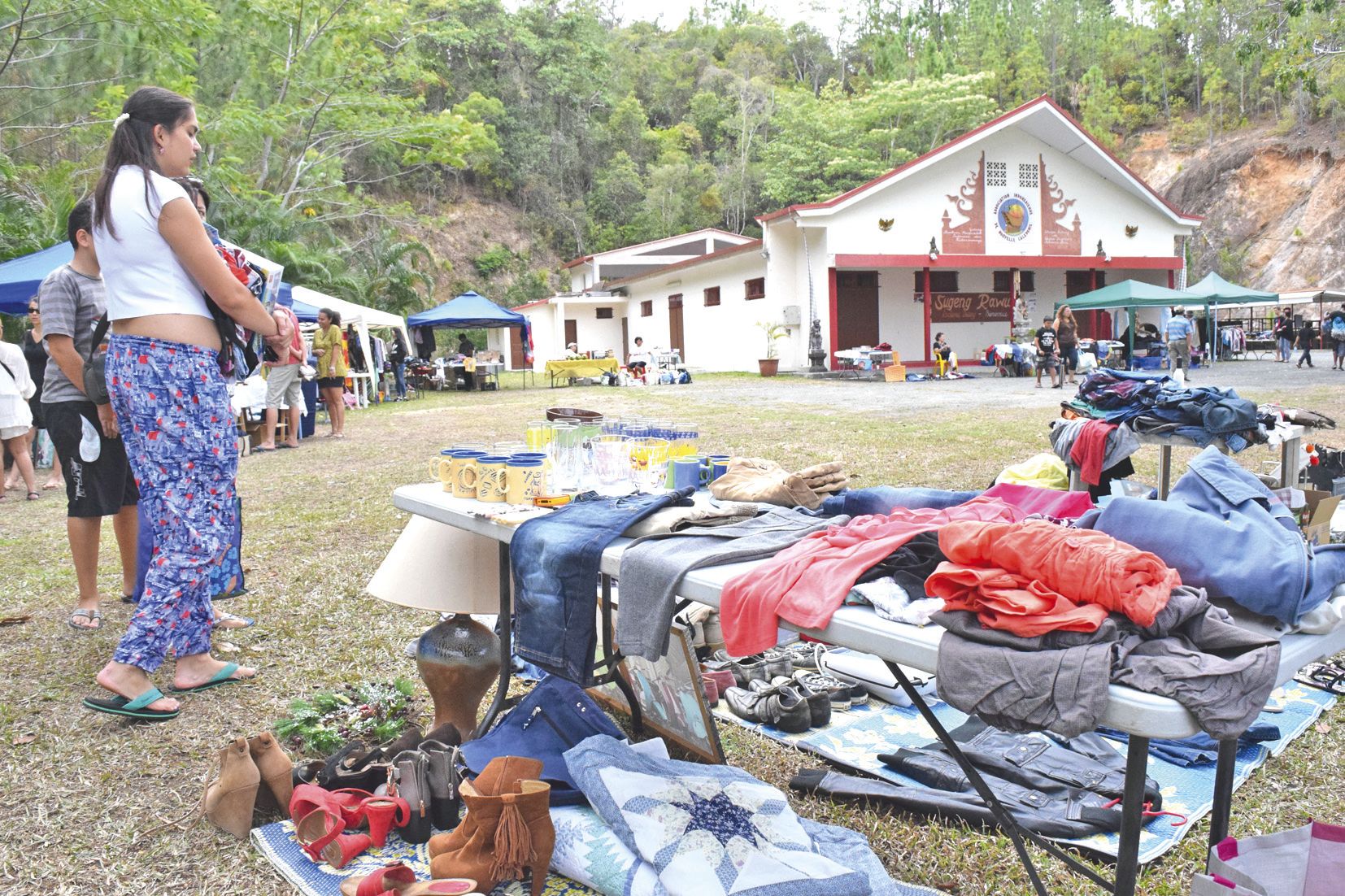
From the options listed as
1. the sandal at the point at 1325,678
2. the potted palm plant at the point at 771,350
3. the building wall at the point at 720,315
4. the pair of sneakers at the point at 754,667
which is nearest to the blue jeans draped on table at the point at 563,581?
the pair of sneakers at the point at 754,667

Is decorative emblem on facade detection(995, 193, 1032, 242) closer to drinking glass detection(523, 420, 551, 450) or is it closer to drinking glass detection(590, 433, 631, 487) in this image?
drinking glass detection(523, 420, 551, 450)

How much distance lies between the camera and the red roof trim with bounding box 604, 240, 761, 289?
22.5 metres

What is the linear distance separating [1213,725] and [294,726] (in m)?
2.60

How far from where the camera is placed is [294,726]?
2949mm

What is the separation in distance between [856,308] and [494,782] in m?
22.1

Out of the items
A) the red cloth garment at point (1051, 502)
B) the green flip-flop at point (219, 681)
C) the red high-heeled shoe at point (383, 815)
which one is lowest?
the red high-heeled shoe at point (383, 815)

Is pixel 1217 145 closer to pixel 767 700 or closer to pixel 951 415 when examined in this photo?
pixel 951 415

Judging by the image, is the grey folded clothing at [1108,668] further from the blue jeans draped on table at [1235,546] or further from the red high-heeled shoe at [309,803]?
the red high-heeled shoe at [309,803]

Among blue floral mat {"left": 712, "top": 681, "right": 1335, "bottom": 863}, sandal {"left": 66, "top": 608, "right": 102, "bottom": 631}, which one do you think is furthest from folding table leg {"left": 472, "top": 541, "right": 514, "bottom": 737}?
sandal {"left": 66, "top": 608, "right": 102, "bottom": 631}

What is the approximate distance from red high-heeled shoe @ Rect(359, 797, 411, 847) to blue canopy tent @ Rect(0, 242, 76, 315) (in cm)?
792

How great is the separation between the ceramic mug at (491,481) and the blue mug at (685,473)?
19.2 inches

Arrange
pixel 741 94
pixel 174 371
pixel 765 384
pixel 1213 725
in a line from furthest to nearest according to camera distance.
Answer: pixel 741 94 < pixel 765 384 < pixel 174 371 < pixel 1213 725

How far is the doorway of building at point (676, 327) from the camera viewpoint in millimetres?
27859

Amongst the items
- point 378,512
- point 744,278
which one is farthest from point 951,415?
point 744,278
